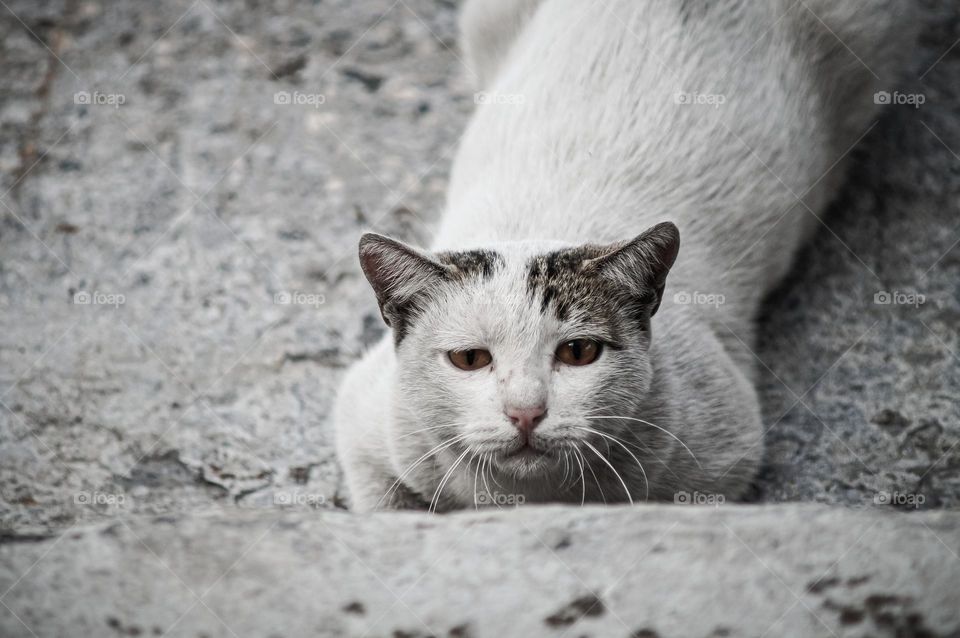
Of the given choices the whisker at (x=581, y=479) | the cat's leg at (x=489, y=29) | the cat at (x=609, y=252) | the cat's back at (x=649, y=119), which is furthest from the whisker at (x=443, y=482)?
the cat's leg at (x=489, y=29)

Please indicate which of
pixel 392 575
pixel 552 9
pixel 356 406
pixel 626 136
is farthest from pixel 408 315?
pixel 552 9

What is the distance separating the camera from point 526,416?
1.98 meters

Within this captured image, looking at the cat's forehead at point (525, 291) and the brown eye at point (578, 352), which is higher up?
the cat's forehead at point (525, 291)

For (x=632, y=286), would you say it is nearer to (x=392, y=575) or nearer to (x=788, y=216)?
(x=392, y=575)

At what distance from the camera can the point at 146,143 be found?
384 cm

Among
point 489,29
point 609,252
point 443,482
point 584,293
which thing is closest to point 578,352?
point 584,293

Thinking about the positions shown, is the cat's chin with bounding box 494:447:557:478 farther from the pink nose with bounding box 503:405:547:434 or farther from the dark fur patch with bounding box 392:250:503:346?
the dark fur patch with bounding box 392:250:503:346

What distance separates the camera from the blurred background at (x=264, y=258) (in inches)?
109

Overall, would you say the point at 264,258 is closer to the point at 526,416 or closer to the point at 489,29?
the point at 489,29

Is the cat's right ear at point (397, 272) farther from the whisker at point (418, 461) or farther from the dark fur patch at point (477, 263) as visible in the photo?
the whisker at point (418, 461)

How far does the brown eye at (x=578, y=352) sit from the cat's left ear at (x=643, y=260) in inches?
7.0

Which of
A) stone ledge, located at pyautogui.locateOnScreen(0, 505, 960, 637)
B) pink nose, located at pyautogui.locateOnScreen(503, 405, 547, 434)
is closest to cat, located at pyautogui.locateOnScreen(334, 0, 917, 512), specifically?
pink nose, located at pyautogui.locateOnScreen(503, 405, 547, 434)

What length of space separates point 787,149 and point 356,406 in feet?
5.72

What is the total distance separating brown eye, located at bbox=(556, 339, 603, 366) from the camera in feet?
7.05
